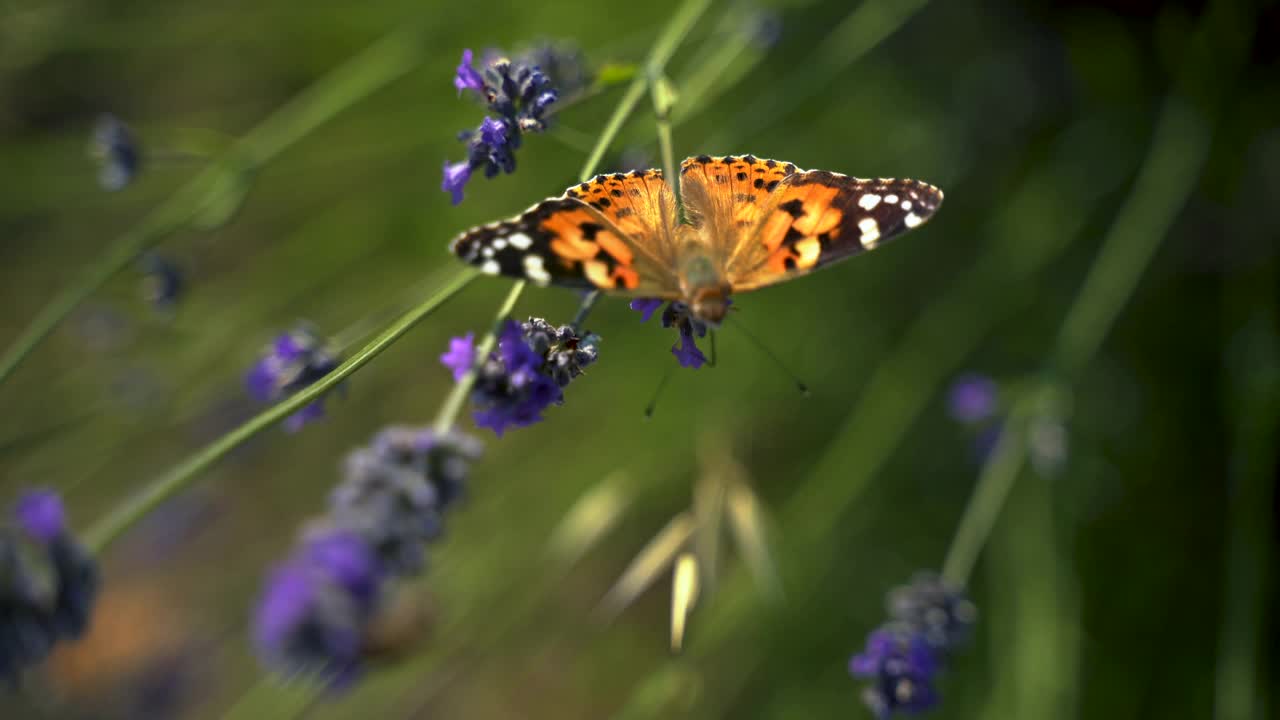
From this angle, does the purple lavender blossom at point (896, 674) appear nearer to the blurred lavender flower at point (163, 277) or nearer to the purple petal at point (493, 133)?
the purple petal at point (493, 133)

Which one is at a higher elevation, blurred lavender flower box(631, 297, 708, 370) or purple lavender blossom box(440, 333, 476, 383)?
purple lavender blossom box(440, 333, 476, 383)

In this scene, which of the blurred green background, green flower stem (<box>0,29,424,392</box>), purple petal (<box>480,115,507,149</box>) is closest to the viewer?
purple petal (<box>480,115,507,149</box>)

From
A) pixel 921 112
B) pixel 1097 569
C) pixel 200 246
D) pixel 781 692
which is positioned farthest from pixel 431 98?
pixel 1097 569

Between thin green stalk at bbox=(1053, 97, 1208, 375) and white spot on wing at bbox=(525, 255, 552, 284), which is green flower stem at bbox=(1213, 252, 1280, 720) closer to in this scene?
thin green stalk at bbox=(1053, 97, 1208, 375)

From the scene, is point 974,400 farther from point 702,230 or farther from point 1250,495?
point 702,230

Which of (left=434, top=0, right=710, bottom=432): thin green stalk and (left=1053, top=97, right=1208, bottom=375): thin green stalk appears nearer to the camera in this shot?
(left=434, top=0, right=710, bottom=432): thin green stalk

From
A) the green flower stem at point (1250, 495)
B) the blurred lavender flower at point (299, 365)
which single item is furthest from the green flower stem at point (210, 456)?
the green flower stem at point (1250, 495)

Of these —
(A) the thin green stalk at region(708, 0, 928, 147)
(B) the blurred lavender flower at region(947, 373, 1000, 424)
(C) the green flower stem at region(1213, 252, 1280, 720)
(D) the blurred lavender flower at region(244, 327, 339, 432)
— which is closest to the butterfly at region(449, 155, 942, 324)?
(D) the blurred lavender flower at region(244, 327, 339, 432)

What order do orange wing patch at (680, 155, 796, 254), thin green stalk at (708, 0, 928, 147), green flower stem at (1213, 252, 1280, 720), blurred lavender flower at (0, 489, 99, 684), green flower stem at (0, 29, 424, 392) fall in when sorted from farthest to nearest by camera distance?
thin green stalk at (708, 0, 928, 147) < green flower stem at (1213, 252, 1280, 720) < green flower stem at (0, 29, 424, 392) < orange wing patch at (680, 155, 796, 254) < blurred lavender flower at (0, 489, 99, 684)
